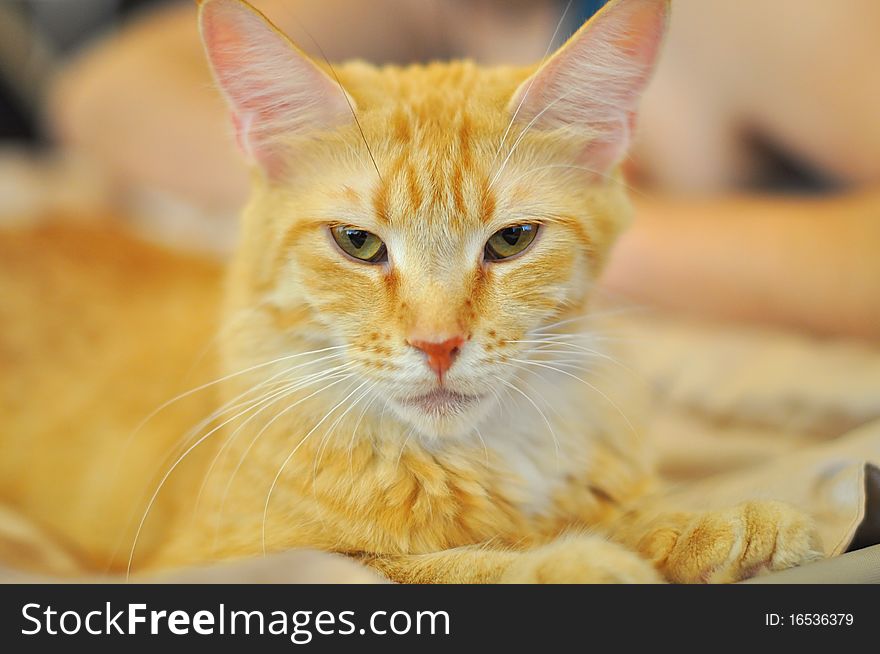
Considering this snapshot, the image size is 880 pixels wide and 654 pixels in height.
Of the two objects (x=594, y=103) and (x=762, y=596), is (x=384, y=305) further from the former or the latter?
(x=762, y=596)

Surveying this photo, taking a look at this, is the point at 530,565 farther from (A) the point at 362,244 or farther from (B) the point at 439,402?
(A) the point at 362,244

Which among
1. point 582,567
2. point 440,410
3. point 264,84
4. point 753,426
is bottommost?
point 582,567

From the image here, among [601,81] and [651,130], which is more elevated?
[651,130]

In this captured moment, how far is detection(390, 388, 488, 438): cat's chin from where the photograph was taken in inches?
37.3

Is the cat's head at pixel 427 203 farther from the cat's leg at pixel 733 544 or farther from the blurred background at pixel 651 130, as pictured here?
the cat's leg at pixel 733 544

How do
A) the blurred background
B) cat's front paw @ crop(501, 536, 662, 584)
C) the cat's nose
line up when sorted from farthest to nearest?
1. the blurred background
2. the cat's nose
3. cat's front paw @ crop(501, 536, 662, 584)

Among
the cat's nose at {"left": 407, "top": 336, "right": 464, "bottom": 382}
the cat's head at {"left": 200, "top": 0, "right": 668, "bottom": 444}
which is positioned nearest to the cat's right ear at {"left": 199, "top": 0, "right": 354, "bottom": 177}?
the cat's head at {"left": 200, "top": 0, "right": 668, "bottom": 444}

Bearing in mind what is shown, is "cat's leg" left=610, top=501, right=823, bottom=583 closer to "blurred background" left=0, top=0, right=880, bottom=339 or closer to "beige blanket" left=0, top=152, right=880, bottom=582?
"beige blanket" left=0, top=152, right=880, bottom=582

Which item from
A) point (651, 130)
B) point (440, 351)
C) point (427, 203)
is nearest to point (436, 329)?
point (440, 351)

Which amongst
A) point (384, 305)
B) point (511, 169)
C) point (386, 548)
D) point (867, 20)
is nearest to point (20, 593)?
point (386, 548)

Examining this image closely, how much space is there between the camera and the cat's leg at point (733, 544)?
0.84 m

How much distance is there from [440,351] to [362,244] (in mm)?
193

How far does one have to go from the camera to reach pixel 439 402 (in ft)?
3.11

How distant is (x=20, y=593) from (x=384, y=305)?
0.50 meters
